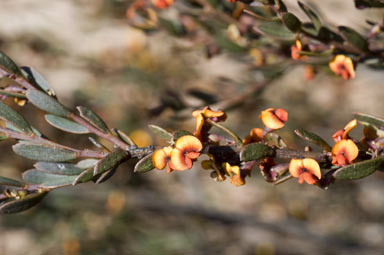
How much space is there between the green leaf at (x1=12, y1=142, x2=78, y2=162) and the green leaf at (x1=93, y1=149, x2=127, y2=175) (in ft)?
0.20

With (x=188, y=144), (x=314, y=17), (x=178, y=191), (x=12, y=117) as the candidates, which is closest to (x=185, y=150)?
(x=188, y=144)

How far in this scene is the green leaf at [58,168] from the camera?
574mm

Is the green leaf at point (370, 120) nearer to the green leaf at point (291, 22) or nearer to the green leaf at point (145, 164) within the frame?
the green leaf at point (291, 22)

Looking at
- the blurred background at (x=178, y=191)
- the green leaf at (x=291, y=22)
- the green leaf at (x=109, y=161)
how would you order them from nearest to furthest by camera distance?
the green leaf at (x=109, y=161)
the green leaf at (x=291, y=22)
the blurred background at (x=178, y=191)

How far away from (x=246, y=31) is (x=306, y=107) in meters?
1.51

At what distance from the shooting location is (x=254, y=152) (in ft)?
1.76

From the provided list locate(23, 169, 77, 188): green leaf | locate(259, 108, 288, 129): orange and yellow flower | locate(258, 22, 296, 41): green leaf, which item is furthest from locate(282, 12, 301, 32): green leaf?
locate(23, 169, 77, 188): green leaf

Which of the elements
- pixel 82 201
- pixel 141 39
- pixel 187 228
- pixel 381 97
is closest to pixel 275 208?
pixel 187 228

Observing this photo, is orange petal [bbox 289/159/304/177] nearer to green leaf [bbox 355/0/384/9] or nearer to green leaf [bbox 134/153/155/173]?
green leaf [bbox 134/153/155/173]

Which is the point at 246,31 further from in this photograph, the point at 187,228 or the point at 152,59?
the point at 152,59

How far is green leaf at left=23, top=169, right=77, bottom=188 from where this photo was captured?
0.59 metres

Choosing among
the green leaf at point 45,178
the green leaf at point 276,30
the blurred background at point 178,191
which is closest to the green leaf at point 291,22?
the green leaf at point 276,30

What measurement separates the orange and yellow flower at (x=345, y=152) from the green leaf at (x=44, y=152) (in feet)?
1.08

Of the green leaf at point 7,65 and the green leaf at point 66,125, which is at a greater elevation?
the green leaf at point 7,65
